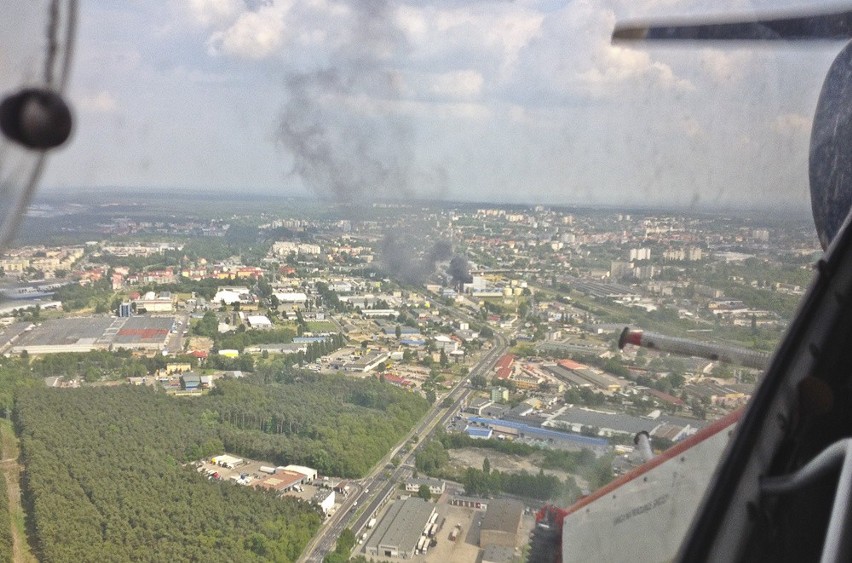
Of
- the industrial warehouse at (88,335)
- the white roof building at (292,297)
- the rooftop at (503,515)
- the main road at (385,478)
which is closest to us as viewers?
the rooftop at (503,515)

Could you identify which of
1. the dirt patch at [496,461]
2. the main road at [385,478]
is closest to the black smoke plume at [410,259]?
the main road at [385,478]

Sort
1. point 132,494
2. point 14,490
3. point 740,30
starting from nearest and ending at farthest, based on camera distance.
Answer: point 740,30 → point 14,490 → point 132,494

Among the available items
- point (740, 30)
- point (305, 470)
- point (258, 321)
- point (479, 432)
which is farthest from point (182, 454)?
point (740, 30)

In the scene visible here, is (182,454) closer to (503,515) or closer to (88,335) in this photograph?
(88,335)

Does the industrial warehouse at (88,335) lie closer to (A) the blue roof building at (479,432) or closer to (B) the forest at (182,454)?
(B) the forest at (182,454)

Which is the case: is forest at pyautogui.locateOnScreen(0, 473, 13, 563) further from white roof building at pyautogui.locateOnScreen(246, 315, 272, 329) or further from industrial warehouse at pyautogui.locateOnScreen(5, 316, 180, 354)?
white roof building at pyautogui.locateOnScreen(246, 315, 272, 329)
